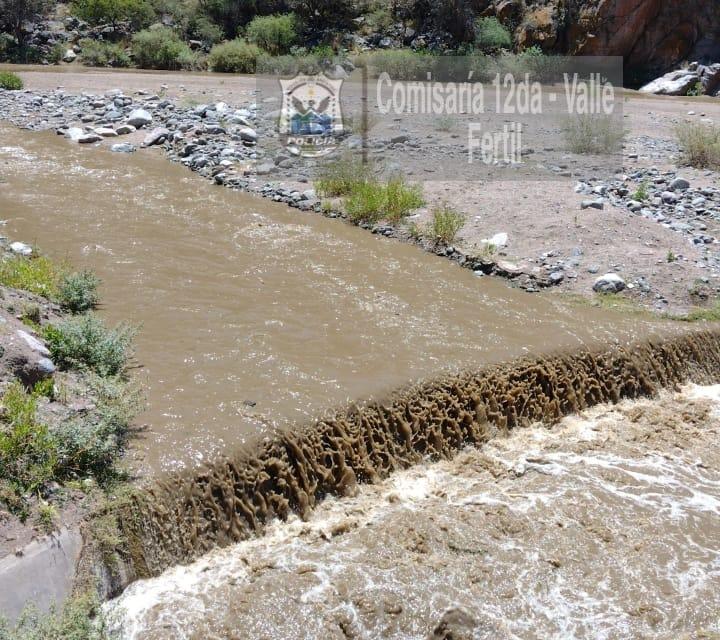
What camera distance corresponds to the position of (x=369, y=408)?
20.7 feet

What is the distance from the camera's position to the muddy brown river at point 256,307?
20.2ft

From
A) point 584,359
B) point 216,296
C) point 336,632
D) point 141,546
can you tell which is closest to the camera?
point 336,632

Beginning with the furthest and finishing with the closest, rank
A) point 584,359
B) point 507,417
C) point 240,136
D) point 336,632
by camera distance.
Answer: point 240,136 → point 584,359 → point 507,417 → point 336,632

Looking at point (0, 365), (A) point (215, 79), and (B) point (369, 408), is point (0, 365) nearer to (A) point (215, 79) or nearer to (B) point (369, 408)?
(B) point (369, 408)

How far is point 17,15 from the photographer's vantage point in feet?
81.3

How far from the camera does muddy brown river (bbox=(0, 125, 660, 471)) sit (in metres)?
6.15

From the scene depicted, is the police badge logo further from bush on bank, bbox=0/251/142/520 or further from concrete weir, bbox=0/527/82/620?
concrete weir, bbox=0/527/82/620

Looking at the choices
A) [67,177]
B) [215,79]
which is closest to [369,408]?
[67,177]

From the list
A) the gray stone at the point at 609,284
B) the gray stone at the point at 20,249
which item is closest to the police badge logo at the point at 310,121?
the gray stone at the point at 20,249

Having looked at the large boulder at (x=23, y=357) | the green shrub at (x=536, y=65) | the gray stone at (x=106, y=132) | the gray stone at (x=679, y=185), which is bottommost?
the large boulder at (x=23, y=357)

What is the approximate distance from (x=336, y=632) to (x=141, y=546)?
1.39 m

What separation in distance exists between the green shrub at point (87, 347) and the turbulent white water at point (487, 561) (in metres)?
1.89

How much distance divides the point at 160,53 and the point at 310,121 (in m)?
12.6

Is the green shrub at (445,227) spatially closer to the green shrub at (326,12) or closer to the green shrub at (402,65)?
the green shrub at (402,65)
